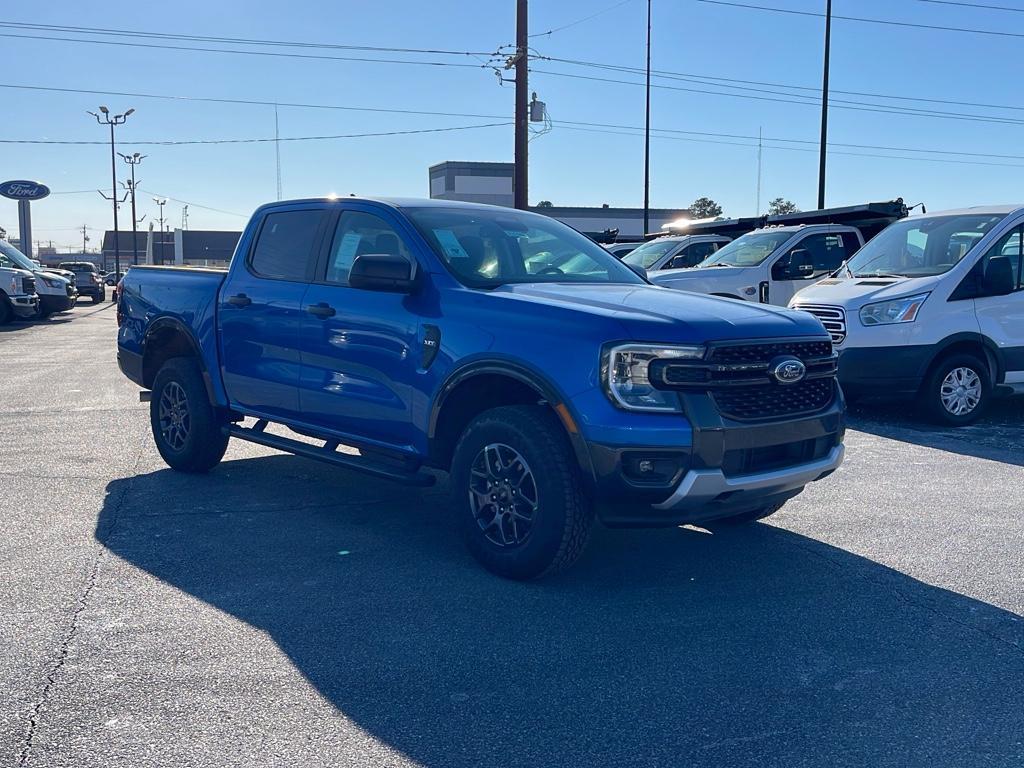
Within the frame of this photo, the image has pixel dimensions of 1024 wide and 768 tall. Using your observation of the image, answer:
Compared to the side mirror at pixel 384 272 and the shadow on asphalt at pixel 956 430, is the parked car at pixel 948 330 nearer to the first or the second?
the shadow on asphalt at pixel 956 430

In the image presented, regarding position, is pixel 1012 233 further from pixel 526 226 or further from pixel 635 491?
pixel 635 491

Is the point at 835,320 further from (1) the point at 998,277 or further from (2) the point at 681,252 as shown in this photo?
(2) the point at 681,252

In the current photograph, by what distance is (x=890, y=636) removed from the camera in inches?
162

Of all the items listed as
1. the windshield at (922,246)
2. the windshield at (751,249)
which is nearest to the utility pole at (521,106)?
the windshield at (751,249)

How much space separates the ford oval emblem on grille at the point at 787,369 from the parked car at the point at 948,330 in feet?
17.0

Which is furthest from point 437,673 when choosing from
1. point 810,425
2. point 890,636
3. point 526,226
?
point 526,226

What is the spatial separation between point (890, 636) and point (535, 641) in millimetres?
1478

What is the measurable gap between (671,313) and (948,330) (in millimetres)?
5818

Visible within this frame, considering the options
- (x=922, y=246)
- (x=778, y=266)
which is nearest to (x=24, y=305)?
(x=778, y=266)

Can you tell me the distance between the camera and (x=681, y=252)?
17.2 metres

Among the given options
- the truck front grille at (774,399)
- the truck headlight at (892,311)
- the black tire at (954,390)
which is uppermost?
the truck headlight at (892,311)

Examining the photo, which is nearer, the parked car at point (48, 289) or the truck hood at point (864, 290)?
the truck hood at point (864, 290)

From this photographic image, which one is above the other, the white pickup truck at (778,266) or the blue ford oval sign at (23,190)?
the blue ford oval sign at (23,190)

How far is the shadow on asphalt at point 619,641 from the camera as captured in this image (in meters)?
3.23
